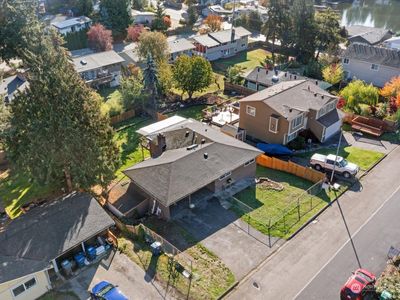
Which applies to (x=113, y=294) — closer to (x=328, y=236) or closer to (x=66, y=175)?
(x=66, y=175)

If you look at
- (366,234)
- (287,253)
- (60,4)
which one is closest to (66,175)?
(287,253)

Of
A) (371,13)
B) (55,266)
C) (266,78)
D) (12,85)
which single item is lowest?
(371,13)

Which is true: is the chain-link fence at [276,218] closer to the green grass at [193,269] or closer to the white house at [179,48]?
the green grass at [193,269]

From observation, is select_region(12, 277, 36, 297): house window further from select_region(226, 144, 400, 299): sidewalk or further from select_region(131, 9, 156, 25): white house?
select_region(131, 9, 156, 25): white house

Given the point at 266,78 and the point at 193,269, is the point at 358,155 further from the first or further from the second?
the point at 193,269

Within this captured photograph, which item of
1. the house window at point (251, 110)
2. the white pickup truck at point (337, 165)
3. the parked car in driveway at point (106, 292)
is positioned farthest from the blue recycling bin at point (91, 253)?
the house window at point (251, 110)

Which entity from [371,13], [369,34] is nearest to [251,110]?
[369,34]
